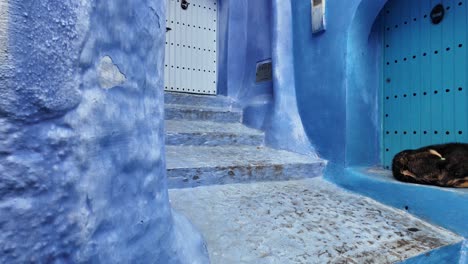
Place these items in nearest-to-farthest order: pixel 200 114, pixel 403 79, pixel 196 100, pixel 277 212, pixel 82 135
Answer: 1. pixel 82 135
2. pixel 277 212
3. pixel 403 79
4. pixel 200 114
5. pixel 196 100

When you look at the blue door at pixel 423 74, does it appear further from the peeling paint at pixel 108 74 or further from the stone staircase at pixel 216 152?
the peeling paint at pixel 108 74

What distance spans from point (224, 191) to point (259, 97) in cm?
141

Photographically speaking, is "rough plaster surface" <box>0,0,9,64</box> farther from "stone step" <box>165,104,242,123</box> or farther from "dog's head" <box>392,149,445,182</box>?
Answer: "stone step" <box>165,104,242,123</box>

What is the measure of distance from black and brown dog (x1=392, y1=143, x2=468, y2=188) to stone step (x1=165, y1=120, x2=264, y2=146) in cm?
116

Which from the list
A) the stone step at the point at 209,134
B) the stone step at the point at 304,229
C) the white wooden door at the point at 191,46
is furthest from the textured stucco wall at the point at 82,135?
the white wooden door at the point at 191,46

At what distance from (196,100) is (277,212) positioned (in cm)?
173

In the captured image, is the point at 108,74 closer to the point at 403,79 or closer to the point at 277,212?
the point at 277,212

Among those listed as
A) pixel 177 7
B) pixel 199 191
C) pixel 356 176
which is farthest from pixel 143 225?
pixel 177 7

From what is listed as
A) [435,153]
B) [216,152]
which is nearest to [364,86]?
[435,153]

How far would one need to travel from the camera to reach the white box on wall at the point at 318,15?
2283mm

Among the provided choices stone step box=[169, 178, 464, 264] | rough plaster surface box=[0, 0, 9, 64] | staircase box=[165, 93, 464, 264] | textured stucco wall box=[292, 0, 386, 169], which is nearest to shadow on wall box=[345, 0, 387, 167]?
textured stucco wall box=[292, 0, 386, 169]

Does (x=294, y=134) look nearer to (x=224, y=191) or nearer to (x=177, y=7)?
(x=224, y=191)

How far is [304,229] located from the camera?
133 cm

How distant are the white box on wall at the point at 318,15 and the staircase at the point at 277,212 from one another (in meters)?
1.01
